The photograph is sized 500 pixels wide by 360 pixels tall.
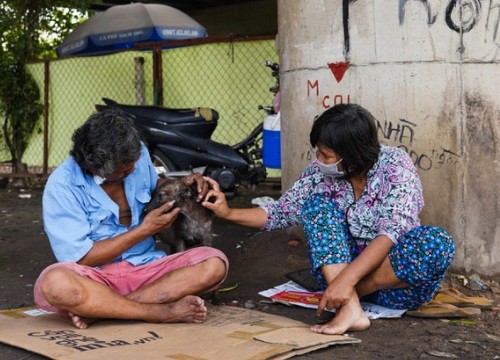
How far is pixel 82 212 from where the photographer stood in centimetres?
314

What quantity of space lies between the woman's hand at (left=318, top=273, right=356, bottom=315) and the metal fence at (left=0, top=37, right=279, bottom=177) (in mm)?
4597

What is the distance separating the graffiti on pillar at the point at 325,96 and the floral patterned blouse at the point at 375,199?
1047 millimetres

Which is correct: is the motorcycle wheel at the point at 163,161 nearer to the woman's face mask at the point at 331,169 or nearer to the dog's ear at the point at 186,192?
the dog's ear at the point at 186,192

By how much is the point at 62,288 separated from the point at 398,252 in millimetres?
1474

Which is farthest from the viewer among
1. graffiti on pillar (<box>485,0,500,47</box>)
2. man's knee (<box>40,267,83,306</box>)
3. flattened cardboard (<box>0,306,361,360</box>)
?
graffiti on pillar (<box>485,0,500,47</box>)

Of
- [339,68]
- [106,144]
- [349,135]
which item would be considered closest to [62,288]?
[106,144]

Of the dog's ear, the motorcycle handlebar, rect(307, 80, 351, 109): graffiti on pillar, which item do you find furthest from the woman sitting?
the motorcycle handlebar

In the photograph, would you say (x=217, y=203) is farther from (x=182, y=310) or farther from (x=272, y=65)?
(x=272, y=65)

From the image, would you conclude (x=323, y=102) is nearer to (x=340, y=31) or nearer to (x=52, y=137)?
(x=340, y=31)

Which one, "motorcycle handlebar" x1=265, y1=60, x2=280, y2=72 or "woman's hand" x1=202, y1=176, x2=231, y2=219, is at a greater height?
"motorcycle handlebar" x1=265, y1=60, x2=280, y2=72

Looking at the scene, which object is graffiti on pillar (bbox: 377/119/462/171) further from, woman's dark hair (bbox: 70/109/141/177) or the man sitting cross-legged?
woman's dark hair (bbox: 70/109/141/177)

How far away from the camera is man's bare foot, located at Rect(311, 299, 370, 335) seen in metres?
3.09

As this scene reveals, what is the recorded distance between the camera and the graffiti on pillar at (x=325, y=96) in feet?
14.4

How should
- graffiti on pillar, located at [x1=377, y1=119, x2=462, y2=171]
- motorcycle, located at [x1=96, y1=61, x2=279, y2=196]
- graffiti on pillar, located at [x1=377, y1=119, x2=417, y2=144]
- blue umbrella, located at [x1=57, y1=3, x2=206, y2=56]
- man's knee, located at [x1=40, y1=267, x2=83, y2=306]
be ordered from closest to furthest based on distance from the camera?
1. man's knee, located at [x1=40, y1=267, x2=83, y2=306]
2. graffiti on pillar, located at [x1=377, y1=119, x2=462, y2=171]
3. graffiti on pillar, located at [x1=377, y1=119, x2=417, y2=144]
4. motorcycle, located at [x1=96, y1=61, x2=279, y2=196]
5. blue umbrella, located at [x1=57, y1=3, x2=206, y2=56]
